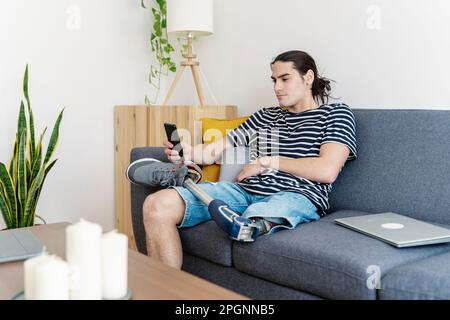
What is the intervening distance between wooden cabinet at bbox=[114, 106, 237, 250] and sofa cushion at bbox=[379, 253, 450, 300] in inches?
58.3

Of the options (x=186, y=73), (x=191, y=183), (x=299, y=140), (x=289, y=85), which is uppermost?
(x=186, y=73)

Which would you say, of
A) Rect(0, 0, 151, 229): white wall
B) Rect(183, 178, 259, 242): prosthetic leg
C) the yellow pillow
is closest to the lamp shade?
Rect(0, 0, 151, 229): white wall

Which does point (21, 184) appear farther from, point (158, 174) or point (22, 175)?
point (158, 174)

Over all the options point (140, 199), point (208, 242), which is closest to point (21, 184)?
point (140, 199)

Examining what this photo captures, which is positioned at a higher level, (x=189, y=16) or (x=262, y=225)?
(x=189, y=16)

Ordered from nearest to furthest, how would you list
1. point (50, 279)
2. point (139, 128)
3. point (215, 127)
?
1. point (50, 279)
2. point (215, 127)
3. point (139, 128)

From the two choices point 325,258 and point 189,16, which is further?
point 189,16

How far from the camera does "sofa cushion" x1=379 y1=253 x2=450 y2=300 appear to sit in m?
1.30

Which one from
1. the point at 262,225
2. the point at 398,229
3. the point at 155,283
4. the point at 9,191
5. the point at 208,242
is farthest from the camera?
the point at 9,191

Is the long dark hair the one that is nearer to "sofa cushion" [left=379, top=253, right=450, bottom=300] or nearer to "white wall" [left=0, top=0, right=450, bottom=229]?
"white wall" [left=0, top=0, right=450, bottom=229]

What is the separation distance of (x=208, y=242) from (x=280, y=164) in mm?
439

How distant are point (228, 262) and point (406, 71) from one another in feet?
3.75

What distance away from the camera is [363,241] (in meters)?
1.59
